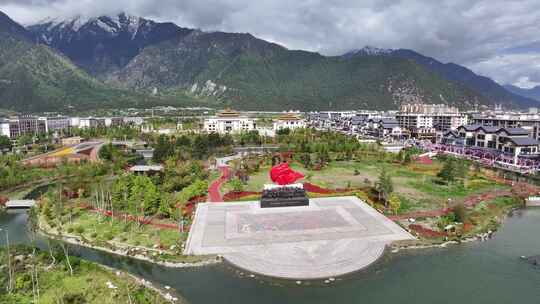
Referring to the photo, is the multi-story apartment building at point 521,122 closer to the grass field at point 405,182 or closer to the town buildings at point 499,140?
the town buildings at point 499,140

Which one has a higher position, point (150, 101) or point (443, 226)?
point (150, 101)

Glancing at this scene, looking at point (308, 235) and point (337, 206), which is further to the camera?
point (337, 206)

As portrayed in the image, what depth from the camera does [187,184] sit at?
39344 millimetres

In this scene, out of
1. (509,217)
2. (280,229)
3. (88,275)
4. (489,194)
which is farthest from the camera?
(489,194)

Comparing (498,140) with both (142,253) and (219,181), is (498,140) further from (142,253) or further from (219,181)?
(142,253)

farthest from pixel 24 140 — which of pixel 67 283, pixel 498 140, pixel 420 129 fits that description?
pixel 420 129

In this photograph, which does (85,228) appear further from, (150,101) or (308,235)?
(150,101)

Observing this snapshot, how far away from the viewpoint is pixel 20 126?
88062 mm

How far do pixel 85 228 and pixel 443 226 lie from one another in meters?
27.6

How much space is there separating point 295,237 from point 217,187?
667 inches

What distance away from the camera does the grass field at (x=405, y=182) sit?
3584 centimetres

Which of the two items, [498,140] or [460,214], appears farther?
[498,140]

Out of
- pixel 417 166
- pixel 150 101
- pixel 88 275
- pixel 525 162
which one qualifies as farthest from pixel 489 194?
pixel 150 101

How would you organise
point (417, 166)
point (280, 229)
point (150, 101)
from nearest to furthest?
point (280, 229) < point (417, 166) < point (150, 101)
